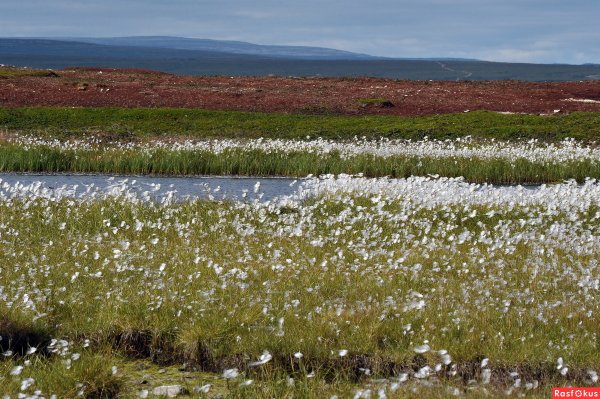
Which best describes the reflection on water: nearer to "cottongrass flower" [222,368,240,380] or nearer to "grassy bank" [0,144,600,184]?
"grassy bank" [0,144,600,184]

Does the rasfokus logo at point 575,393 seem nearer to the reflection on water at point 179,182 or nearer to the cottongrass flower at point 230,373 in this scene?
the cottongrass flower at point 230,373

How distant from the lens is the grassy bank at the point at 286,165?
2792 centimetres

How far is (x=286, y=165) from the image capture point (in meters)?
28.7

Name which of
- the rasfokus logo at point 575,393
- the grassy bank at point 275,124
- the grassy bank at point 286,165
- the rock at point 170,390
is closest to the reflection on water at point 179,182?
the grassy bank at point 286,165

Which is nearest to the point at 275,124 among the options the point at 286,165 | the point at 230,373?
the point at 286,165

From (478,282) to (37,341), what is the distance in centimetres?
566

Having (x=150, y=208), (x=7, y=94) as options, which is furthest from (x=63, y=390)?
(x=7, y=94)

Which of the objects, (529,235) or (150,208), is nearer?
(529,235)

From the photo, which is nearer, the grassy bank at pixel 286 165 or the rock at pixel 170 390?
the rock at pixel 170 390

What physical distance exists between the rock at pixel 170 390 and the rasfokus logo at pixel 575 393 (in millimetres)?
3500

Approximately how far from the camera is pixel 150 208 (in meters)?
17.4

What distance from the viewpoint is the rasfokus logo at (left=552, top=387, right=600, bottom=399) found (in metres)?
7.94

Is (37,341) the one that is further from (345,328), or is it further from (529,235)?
(529,235)

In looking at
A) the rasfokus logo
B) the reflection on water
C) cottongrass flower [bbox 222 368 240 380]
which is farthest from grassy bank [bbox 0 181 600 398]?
the reflection on water
